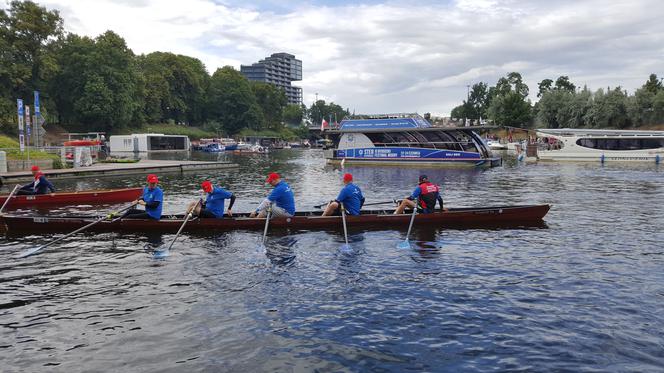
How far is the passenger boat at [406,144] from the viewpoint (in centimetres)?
5350

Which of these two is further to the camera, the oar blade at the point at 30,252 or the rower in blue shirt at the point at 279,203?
the rower in blue shirt at the point at 279,203

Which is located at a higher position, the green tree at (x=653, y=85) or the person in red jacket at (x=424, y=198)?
the green tree at (x=653, y=85)

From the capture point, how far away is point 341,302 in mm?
10609

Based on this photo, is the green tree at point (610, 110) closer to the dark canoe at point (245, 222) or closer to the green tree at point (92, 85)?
the dark canoe at point (245, 222)

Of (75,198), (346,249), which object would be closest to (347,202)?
(346,249)

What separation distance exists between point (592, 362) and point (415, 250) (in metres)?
7.39

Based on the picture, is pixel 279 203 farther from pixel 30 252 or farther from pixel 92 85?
pixel 92 85

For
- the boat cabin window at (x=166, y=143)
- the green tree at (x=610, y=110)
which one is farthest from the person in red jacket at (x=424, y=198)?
the green tree at (x=610, y=110)

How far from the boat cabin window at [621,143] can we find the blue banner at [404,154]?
1786 centimetres

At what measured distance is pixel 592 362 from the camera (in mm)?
7887

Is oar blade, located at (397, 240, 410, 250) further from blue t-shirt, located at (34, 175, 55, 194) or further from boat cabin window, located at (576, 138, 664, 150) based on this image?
boat cabin window, located at (576, 138, 664, 150)

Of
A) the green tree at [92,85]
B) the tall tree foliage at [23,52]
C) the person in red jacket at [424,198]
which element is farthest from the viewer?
the green tree at [92,85]

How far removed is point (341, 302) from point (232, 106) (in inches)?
5410

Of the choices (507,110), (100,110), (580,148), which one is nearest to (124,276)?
(580,148)
